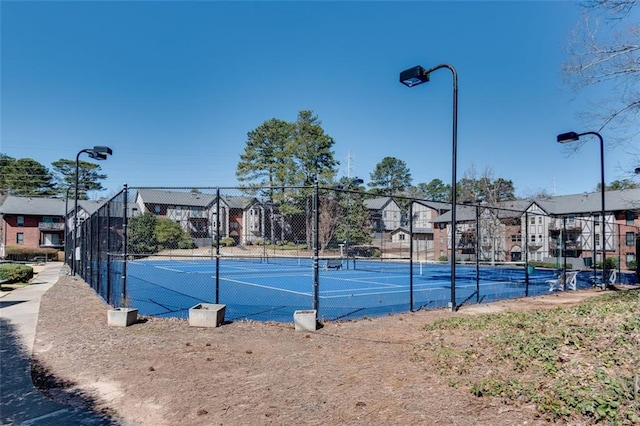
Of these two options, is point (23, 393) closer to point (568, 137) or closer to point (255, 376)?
point (255, 376)

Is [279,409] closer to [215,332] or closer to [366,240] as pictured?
[215,332]

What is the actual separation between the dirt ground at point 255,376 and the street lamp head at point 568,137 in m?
8.51

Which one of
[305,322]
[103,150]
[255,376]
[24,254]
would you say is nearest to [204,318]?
[305,322]

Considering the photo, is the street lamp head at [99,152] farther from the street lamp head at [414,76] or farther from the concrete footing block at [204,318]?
the street lamp head at [414,76]

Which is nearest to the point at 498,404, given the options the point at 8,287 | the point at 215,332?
the point at 215,332

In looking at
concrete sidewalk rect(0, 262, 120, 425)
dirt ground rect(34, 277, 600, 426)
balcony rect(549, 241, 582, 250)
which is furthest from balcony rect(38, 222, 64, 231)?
balcony rect(549, 241, 582, 250)

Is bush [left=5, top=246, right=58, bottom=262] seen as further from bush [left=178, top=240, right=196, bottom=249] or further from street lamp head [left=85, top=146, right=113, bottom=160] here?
bush [left=178, top=240, right=196, bottom=249]

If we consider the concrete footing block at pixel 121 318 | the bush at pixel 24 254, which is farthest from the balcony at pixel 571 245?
the bush at pixel 24 254

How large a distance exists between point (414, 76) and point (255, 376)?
6873 millimetres

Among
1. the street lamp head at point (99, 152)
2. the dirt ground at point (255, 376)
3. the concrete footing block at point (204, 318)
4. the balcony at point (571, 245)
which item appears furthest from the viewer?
the balcony at point (571, 245)

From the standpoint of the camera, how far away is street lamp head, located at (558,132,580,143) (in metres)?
12.3

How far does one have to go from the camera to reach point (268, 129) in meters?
57.4

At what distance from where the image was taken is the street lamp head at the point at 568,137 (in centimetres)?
1225

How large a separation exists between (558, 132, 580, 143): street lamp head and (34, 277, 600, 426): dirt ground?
8.51 metres
